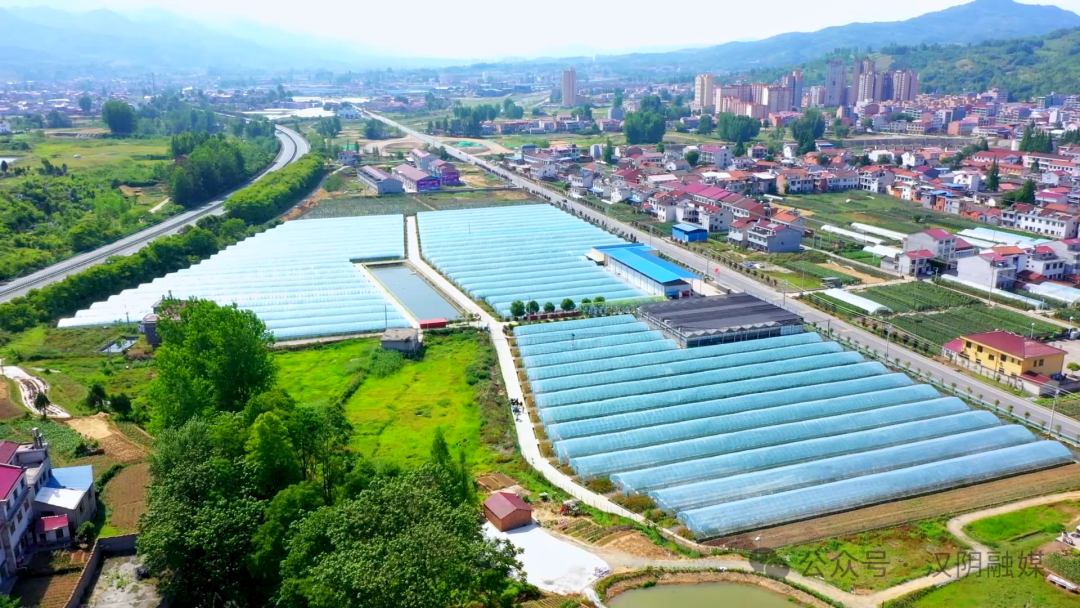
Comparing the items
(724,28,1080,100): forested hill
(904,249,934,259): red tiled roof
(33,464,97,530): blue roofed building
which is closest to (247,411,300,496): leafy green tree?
(33,464,97,530): blue roofed building

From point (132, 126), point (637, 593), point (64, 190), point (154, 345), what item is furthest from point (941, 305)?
point (132, 126)

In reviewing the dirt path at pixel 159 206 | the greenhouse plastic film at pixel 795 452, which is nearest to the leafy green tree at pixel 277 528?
the greenhouse plastic film at pixel 795 452

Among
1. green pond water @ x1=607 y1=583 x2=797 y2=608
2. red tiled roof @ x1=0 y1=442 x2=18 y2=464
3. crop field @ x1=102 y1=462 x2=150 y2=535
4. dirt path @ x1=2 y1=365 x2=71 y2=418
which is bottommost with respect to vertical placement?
green pond water @ x1=607 y1=583 x2=797 y2=608

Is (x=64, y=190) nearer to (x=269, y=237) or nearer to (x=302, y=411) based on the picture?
(x=269, y=237)

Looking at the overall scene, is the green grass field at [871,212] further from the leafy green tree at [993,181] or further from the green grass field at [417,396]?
the green grass field at [417,396]

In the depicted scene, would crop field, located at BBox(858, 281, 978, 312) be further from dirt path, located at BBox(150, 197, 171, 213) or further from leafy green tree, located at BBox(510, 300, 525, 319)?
dirt path, located at BBox(150, 197, 171, 213)

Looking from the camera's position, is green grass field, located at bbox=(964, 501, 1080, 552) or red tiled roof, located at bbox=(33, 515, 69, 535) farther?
green grass field, located at bbox=(964, 501, 1080, 552)

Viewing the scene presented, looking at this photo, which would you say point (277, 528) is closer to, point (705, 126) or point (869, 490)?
point (869, 490)
